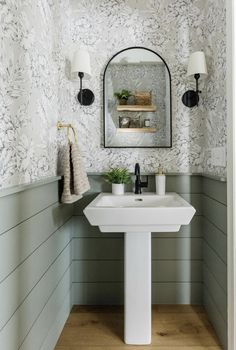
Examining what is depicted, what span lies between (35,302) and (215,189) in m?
1.19

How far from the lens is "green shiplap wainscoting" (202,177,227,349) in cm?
167

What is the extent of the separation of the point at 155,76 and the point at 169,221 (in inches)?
44.7

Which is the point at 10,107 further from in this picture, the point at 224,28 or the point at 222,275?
the point at 222,275

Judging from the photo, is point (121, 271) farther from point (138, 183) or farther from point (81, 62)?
point (81, 62)

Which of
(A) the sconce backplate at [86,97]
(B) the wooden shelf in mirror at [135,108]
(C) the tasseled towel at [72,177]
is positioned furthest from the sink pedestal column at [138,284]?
(A) the sconce backplate at [86,97]

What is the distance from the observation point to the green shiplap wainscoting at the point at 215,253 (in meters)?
1.67

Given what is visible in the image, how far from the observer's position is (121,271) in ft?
7.17

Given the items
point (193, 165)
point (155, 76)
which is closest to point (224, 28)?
point (155, 76)

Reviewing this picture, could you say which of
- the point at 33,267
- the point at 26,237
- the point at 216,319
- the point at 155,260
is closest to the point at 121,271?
the point at 155,260

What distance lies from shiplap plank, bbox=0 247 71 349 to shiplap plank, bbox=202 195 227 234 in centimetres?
99

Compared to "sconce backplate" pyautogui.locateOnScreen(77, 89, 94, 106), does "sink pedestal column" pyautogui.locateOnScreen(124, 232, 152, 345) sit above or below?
below

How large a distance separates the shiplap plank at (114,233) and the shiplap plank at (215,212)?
126 millimetres

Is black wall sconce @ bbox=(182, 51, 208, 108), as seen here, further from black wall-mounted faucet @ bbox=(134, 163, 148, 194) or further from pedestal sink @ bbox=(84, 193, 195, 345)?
pedestal sink @ bbox=(84, 193, 195, 345)

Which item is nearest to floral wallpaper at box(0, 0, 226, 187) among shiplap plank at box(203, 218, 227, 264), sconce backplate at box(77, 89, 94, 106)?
sconce backplate at box(77, 89, 94, 106)
